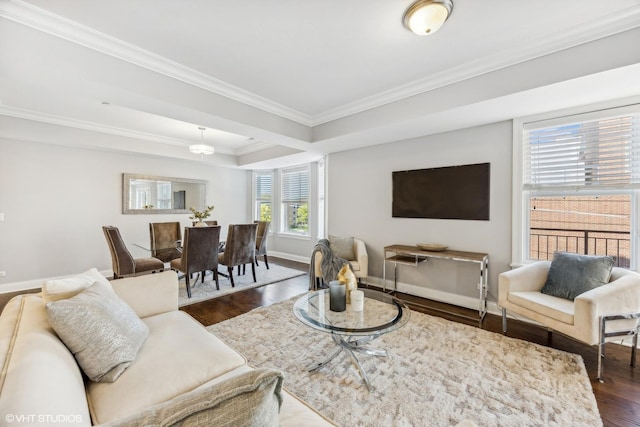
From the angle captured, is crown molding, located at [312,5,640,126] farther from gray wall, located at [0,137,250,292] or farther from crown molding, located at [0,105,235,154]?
gray wall, located at [0,137,250,292]

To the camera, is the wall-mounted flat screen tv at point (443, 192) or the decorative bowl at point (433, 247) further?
the decorative bowl at point (433, 247)

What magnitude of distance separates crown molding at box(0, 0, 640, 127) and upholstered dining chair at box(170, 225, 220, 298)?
6.10 ft

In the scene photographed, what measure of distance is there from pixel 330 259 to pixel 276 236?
10.0ft

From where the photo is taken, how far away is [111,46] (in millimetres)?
2252

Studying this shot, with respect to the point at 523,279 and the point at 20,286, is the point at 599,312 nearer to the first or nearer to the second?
the point at 523,279

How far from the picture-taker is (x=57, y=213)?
4312 millimetres

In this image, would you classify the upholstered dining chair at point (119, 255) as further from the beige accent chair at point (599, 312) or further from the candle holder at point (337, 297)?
the beige accent chair at point (599, 312)

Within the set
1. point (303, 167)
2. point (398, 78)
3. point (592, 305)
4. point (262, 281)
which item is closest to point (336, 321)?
point (592, 305)

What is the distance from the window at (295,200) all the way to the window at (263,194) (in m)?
0.40

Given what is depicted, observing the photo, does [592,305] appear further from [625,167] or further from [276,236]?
[276,236]

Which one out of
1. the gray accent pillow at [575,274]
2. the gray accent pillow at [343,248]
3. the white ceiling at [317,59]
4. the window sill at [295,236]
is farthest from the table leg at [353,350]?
the window sill at [295,236]

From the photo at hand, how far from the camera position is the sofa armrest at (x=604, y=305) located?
78.5 inches

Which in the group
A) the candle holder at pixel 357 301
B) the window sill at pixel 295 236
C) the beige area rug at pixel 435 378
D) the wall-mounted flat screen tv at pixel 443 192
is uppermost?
the wall-mounted flat screen tv at pixel 443 192

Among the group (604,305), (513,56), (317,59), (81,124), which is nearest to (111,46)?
(317,59)
